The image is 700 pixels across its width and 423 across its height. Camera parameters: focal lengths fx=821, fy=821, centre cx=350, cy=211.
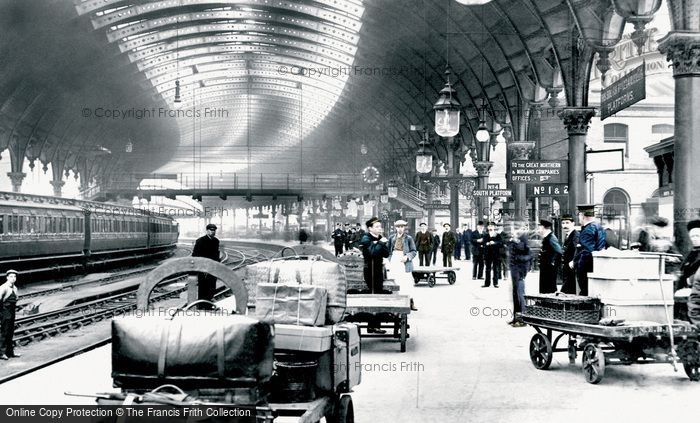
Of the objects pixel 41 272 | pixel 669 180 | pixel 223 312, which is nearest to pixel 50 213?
pixel 41 272

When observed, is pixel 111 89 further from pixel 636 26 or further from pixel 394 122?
pixel 636 26

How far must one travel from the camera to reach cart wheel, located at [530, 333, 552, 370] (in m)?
9.67

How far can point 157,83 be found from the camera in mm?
49906

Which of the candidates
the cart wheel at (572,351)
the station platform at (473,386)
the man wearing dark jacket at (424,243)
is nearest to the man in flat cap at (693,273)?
the station platform at (473,386)

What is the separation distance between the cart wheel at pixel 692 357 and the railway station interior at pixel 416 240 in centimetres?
3

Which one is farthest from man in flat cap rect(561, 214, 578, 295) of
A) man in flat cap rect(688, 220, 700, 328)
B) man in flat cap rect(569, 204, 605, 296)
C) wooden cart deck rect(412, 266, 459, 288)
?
wooden cart deck rect(412, 266, 459, 288)

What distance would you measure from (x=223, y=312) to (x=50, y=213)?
82.7 ft

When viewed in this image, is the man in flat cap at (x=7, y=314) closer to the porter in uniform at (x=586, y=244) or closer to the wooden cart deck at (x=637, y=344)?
the wooden cart deck at (x=637, y=344)

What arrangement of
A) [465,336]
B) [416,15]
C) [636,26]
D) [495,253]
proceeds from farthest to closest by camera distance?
→ [416,15] → [495,253] → [636,26] → [465,336]

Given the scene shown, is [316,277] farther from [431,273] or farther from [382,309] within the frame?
[431,273]

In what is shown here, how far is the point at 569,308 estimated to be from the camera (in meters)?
9.20

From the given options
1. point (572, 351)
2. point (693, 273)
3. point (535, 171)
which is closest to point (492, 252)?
point (535, 171)

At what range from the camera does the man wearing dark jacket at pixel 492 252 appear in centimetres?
2217

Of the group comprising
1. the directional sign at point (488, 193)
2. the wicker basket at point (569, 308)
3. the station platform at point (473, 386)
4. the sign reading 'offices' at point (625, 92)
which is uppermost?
the sign reading 'offices' at point (625, 92)
